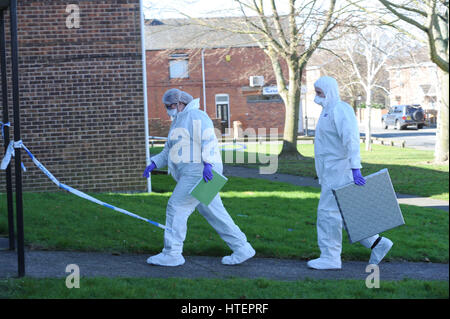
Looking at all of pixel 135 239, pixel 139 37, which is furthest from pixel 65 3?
pixel 135 239

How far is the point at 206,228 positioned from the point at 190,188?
6.91ft

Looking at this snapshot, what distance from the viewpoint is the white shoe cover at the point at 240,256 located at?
646 cm

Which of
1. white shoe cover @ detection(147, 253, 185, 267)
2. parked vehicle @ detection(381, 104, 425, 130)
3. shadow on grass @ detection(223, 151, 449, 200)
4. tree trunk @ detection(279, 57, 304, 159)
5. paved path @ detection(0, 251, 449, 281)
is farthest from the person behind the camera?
parked vehicle @ detection(381, 104, 425, 130)

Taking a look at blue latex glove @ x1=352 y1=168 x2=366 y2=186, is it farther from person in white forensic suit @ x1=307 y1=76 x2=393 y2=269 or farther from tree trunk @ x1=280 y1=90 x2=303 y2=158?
tree trunk @ x1=280 y1=90 x2=303 y2=158

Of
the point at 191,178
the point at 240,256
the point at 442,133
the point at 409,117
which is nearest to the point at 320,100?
the point at 191,178

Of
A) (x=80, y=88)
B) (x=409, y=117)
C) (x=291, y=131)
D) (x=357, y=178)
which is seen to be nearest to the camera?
(x=357, y=178)

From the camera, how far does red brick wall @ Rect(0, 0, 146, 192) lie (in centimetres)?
1149

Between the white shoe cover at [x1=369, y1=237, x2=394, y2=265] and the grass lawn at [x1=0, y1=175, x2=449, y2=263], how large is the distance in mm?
645

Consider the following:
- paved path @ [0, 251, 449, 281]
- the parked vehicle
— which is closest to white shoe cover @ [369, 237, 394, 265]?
paved path @ [0, 251, 449, 281]

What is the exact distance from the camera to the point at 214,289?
17.0ft

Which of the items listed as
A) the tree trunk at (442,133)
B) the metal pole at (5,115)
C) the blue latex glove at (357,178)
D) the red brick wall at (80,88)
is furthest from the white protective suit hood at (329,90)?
the tree trunk at (442,133)

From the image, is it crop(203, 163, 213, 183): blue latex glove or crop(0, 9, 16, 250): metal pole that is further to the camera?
crop(0, 9, 16, 250): metal pole

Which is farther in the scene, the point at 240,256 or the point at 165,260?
the point at 240,256

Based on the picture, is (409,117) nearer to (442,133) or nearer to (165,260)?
(442,133)
